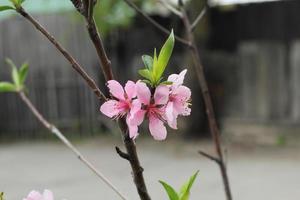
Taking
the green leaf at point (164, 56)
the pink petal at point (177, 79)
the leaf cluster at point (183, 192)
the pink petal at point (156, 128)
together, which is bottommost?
the leaf cluster at point (183, 192)

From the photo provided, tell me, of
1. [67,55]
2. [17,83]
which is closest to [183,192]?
[67,55]

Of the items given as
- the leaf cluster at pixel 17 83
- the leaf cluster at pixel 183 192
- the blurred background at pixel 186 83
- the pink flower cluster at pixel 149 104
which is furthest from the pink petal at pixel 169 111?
the blurred background at pixel 186 83

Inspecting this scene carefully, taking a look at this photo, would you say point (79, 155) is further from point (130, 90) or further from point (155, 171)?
point (155, 171)

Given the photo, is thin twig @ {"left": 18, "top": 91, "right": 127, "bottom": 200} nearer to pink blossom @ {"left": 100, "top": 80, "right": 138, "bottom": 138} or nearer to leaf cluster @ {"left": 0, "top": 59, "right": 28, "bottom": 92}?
leaf cluster @ {"left": 0, "top": 59, "right": 28, "bottom": 92}

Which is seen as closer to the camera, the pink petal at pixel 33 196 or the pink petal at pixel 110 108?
the pink petal at pixel 110 108

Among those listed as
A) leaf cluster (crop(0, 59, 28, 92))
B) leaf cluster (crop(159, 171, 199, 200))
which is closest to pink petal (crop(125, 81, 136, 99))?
leaf cluster (crop(159, 171, 199, 200))

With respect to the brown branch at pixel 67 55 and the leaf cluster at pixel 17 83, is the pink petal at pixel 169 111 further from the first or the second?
the leaf cluster at pixel 17 83

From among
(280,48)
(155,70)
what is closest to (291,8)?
(280,48)

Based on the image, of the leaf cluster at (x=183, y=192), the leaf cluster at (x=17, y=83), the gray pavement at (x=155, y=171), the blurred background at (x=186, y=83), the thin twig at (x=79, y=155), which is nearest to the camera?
the leaf cluster at (x=183, y=192)
